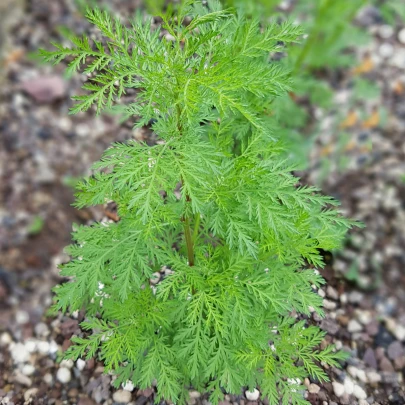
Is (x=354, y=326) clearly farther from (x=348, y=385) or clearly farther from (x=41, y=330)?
(x=41, y=330)

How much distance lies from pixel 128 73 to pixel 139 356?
1332 mm

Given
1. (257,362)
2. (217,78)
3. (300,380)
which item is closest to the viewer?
(217,78)

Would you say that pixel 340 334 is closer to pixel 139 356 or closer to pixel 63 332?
pixel 139 356

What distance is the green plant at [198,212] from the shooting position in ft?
5.32

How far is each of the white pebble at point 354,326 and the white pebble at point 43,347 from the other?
190 centimetres

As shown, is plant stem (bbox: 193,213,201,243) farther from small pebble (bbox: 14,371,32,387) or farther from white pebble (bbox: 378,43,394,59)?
white pebble (bbox: 378,43,394,59)

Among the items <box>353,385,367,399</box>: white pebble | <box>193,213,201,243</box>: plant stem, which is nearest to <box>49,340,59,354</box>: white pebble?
<box>193,213,201,243</box>: plant stem

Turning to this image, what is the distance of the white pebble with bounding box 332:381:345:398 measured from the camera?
2553mm

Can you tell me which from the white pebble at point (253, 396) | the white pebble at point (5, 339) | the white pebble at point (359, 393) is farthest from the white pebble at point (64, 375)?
the white pebble at point (359, 393)

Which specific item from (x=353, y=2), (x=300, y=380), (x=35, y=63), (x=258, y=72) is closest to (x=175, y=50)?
(x=258, y=72)

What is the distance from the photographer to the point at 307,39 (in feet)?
11.3

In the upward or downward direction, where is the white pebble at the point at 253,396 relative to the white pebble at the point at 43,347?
downward

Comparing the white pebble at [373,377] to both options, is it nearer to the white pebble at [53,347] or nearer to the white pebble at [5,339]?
the white pebble at [53,347]

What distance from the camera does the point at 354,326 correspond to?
306 cm
